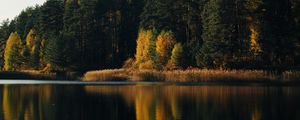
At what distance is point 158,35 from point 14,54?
44.7 metres

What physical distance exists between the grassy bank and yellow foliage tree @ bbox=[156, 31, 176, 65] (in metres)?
7.24

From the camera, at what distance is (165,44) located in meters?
98.5

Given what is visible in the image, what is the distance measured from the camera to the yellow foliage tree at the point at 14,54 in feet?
425

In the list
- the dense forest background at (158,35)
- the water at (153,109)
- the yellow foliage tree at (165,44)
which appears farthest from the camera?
the yellow foliage tree at (165,44)

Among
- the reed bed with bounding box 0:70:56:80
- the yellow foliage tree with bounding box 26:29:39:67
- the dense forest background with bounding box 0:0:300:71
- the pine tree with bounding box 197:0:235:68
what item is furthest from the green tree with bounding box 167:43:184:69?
the yellow foliage tree with bounding box 26:29:39:67

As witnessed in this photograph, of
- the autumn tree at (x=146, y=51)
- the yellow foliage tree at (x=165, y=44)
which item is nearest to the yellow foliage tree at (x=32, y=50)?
the autumn tree at (x=146, y=51)

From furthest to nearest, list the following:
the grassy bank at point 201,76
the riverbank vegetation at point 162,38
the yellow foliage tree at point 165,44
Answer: the yellow foliage tree at point 165,44, the riverbank vegetation at point 162,38, the grassy bank at point 201,76

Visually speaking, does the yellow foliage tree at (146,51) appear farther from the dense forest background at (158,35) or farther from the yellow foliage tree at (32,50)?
the yellow foliage tree at (32,50)

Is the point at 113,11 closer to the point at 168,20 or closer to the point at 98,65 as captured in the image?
the point at 98,65

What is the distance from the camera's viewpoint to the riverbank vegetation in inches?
3354

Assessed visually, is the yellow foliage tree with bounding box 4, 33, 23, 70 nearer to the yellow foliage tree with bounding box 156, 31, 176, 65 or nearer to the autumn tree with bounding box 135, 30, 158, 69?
the autumn tree with bounding box 135, 30, 158, 69

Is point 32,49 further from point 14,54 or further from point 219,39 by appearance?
point 219,39

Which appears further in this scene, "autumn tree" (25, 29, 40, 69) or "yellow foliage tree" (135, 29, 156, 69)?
"autumn tree" (25, 29, 40, 69)

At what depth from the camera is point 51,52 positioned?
376 feet
